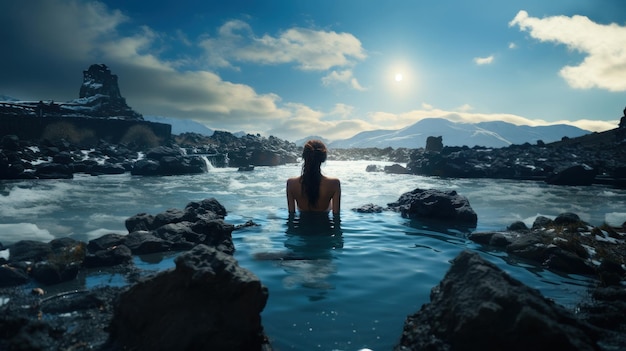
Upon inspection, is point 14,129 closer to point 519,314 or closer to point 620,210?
point 519,314

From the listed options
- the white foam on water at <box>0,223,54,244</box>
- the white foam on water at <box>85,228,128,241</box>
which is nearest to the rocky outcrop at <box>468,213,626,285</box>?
the white foam on water at <box>85,228,128,241</box>

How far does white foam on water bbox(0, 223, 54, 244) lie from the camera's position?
→ 22.0ft

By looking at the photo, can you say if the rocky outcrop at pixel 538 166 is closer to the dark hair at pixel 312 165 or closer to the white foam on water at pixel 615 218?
the white foam on water at pixel 615 218

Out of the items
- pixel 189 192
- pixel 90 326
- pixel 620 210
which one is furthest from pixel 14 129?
pixel 620 210

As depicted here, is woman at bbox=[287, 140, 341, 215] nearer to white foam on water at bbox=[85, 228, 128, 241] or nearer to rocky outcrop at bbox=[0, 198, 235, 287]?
rocky outcrop at bbox=[0, 198, 235, 287]

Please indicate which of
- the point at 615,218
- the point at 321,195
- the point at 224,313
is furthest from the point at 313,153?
the point at 615,218

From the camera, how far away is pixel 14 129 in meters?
27.4

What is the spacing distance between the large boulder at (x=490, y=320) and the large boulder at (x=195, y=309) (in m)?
1.20

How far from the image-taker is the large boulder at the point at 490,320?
1918 mm

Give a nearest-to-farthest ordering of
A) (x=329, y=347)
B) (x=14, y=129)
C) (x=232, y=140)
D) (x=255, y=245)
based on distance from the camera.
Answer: (x=329, y=347), (x=255, y=245), (x=14, y=129), (x=232, y=140)

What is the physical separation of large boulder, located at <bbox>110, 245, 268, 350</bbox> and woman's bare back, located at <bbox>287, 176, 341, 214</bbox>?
4.55 m

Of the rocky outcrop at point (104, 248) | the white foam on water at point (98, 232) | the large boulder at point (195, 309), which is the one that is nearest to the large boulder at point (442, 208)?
the rocky outcrop at point (104, 248)

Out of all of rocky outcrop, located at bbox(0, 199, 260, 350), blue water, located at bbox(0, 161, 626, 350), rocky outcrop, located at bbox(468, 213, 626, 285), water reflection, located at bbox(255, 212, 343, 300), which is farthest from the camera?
rocky outcrop, located at bbox(468, 213, 626, 285)

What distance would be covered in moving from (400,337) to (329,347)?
598 mm
